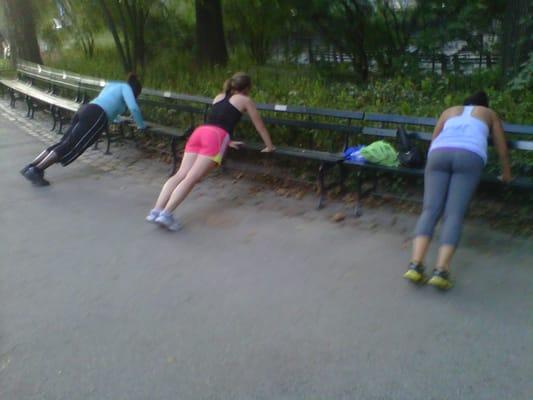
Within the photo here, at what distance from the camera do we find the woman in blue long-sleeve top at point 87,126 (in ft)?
25.1

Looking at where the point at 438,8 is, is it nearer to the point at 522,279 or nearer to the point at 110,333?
the point at 522,279

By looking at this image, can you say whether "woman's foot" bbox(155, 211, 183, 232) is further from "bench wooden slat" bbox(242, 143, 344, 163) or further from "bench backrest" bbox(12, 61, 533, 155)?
"bench backrest" bbox(12, 61, 533, 155)

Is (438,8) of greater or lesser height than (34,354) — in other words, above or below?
above

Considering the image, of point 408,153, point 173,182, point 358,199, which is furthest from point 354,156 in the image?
point 173,182

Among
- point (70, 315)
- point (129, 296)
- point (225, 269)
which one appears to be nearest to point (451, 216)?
point (225, 269)

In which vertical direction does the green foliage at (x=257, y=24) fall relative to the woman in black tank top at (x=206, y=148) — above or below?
above

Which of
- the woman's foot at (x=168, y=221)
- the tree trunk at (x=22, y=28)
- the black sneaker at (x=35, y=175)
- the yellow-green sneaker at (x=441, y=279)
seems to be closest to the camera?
the yellow-green sneaker at (x=441, y=279)

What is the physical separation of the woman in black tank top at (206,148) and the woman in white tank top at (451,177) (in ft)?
7.37

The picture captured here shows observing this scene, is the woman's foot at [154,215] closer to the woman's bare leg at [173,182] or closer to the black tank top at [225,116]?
the woman's bare leg at [173,182]

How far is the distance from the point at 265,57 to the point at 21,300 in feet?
40.0

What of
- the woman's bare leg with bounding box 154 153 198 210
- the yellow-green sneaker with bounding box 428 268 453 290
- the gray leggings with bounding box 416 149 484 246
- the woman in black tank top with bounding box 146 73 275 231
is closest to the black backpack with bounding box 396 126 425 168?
the gray leggings with bounding box 416 149 484 246

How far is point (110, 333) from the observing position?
3912 mm

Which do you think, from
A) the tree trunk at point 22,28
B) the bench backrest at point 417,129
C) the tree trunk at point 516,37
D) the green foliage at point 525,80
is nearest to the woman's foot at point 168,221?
the bench backrest at point 417,129

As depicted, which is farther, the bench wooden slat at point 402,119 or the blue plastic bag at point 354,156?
the blue plastic bag at point 354,156
